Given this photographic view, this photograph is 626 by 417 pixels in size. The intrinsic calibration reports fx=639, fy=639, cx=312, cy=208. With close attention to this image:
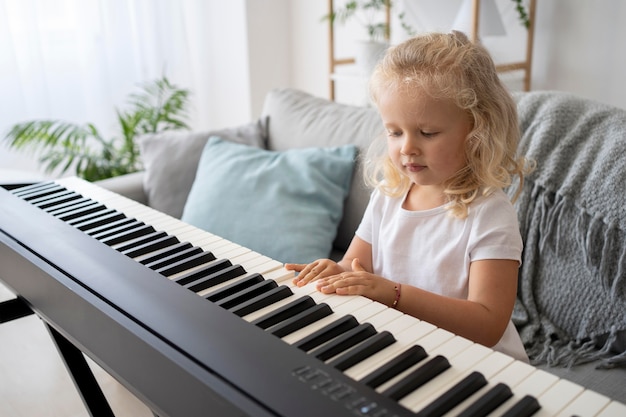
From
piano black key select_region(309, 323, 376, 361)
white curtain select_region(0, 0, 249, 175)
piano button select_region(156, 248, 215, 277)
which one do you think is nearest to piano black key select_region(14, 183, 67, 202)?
piano button select_region(156, 248, 215, 277)

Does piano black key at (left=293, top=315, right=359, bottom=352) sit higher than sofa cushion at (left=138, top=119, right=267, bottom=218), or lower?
higher

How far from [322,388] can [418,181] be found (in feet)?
1.93

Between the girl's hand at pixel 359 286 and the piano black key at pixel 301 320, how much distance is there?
2.8 inches

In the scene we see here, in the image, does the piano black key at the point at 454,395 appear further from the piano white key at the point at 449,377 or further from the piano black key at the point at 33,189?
the piano black key at the point at 33,189

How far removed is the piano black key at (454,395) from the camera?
646 millimetres

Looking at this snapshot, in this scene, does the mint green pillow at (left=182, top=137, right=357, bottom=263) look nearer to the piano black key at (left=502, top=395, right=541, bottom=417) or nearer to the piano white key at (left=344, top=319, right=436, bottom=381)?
the piano white key at (left=344, top=319, right=436, bottom=381)

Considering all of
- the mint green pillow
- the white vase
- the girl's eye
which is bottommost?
the mint green pillow

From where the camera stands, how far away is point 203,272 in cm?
100

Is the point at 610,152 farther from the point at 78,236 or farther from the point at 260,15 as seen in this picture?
the point at 260,15

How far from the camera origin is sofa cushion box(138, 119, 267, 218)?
214 cm

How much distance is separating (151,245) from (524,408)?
0.70 metres

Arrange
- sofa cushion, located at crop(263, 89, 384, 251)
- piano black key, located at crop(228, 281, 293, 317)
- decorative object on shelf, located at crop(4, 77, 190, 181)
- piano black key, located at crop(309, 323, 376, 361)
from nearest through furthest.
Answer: piano black key, located at crop(309, 323, 376, 361), piano black key, located at crop(228, 281, 293, 317), sofa cushion, located at crop(263, 89, 384, 251), decorative object on shelf, located at crop(4, 77, 190, 181)

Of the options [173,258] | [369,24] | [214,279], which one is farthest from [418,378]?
[369,24]

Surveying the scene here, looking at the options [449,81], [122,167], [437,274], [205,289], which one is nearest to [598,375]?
[437,274]
